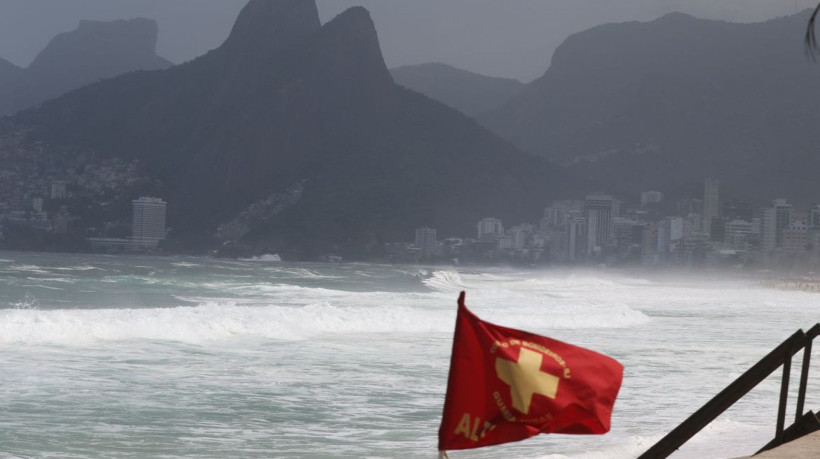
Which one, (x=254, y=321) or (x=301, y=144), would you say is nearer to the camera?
(x=254, y=321)

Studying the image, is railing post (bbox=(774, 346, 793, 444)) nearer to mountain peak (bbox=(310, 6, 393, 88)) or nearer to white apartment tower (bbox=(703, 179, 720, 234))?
white apartment tower (bbox=(703, 179, 720, 234))

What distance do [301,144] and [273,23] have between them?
28069 mm

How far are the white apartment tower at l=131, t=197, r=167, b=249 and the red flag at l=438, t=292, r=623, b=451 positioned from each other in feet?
396

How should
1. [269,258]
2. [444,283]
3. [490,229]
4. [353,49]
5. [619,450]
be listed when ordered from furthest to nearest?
[353,49]
[490,229]
[269,258]
[444,283]
[619,450]

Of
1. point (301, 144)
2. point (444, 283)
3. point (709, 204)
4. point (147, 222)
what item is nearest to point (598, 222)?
point (709, 204)

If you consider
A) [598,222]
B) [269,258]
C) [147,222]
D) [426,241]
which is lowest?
[269,258]

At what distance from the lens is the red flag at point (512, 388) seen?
421 cm

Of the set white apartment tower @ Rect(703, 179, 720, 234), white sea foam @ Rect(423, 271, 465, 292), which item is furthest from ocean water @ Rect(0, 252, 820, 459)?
white apartment tower @ Rect(703, 179, 720, 234)

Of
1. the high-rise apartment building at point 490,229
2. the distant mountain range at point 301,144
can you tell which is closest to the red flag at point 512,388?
the distant mountain range at point 301,144

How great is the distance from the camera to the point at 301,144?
147250mm

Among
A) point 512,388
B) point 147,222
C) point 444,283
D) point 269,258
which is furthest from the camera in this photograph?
point 147,222

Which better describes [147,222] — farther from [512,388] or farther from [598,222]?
[512,388]

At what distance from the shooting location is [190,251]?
4970 inches

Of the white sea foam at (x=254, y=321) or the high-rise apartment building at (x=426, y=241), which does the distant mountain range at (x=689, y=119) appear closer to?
the high-rise apartment building at (x=426, y=241)
